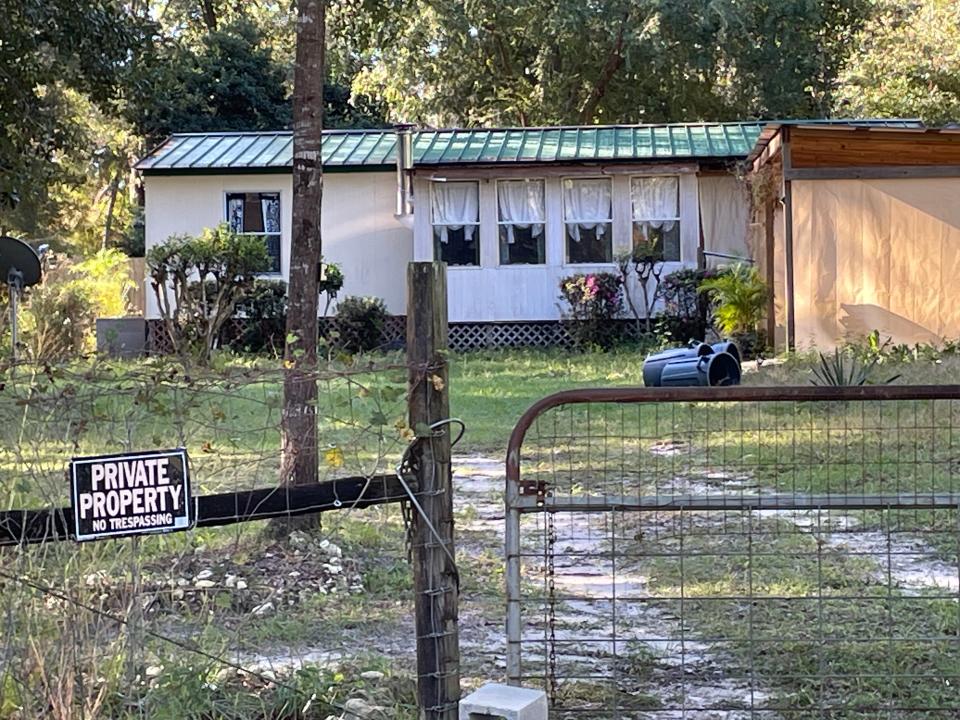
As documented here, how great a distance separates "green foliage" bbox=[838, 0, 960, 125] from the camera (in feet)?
78.9

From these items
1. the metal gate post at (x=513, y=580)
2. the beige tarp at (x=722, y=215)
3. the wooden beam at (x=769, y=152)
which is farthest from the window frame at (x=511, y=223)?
the metal gate post at (x=513, y=580)

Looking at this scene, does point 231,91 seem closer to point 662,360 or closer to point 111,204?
point 111,204

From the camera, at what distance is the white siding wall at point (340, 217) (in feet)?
67.8

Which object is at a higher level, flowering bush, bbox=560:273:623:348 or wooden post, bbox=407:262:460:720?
flowering bush, bbox=560:273:623:348

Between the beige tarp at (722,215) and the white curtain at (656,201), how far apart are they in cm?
46

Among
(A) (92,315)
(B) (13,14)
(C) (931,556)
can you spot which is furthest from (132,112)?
(C) (931,556)

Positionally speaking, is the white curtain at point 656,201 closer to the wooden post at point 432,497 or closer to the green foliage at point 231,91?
the green foliage at point 231,91

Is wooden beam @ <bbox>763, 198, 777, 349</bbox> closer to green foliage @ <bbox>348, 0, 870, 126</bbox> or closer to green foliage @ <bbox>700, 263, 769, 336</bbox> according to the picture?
green foliage @ <bbox>700, 263, 769, 336</bbox>

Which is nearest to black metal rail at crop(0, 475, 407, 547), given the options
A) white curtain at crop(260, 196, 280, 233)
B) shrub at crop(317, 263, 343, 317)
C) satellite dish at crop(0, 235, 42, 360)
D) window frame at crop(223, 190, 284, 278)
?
satellite dish at crop(0, 235, 42, 360)

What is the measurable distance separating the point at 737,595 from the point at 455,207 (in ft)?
50.8

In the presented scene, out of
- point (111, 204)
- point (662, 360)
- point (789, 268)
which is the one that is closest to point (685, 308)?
point (789, 268)

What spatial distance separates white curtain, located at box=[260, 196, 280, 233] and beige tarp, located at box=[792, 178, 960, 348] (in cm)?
975

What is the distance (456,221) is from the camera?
20.4 meters

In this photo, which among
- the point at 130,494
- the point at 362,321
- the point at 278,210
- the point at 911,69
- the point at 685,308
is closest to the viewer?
the point at 130,494
